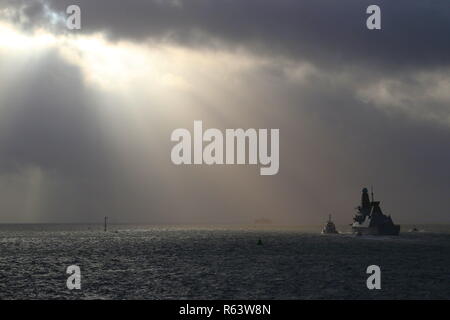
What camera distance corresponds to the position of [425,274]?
6756 cm

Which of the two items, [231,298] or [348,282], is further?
[348,282]
